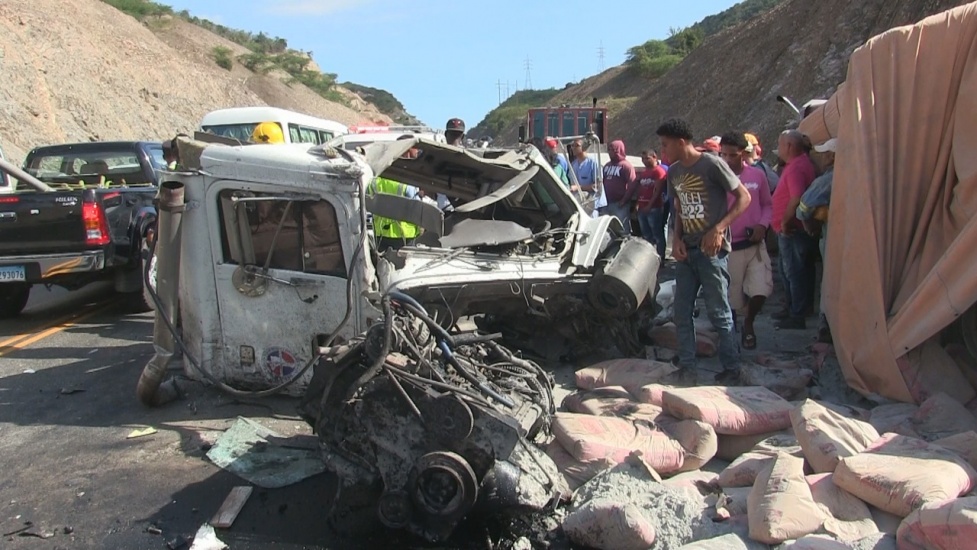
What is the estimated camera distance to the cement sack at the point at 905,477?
3176mm

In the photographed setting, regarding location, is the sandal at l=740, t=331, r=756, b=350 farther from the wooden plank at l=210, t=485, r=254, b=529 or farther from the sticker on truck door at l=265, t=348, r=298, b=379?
the wooden plank at l=210, t=485, r=254, b=529

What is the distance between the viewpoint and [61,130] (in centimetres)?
2377

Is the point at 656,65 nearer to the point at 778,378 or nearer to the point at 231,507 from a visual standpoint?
the point at 778,378

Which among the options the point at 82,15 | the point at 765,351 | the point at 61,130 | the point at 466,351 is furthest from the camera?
the point at 82,15

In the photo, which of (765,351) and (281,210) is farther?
(765,351)

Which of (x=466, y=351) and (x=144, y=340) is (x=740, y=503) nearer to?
(x=466, y=351)

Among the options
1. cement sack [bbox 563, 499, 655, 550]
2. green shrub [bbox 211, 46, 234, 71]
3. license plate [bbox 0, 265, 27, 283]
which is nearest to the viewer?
cement sack [bbox 563, 499, 655, 550]

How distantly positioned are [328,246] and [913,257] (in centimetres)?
361

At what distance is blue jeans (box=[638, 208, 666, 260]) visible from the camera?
971cm

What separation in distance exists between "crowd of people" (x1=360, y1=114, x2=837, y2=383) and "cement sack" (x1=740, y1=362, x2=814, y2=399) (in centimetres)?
14

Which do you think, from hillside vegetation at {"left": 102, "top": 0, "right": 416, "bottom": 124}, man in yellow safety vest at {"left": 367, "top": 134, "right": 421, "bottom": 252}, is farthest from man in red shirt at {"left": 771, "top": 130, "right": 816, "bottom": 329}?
hillside vegetation at {"left": 102, "top": 0, "right": 416, "bottom": 124}

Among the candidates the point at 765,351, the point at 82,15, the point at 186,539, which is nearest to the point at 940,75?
the point at 765,351

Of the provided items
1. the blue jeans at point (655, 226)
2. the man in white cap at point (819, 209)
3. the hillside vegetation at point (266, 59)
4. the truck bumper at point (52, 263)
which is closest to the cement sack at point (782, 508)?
the man in white cap at point (819, 209)

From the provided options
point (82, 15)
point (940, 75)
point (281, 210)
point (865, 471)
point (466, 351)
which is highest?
point (82, 15)
